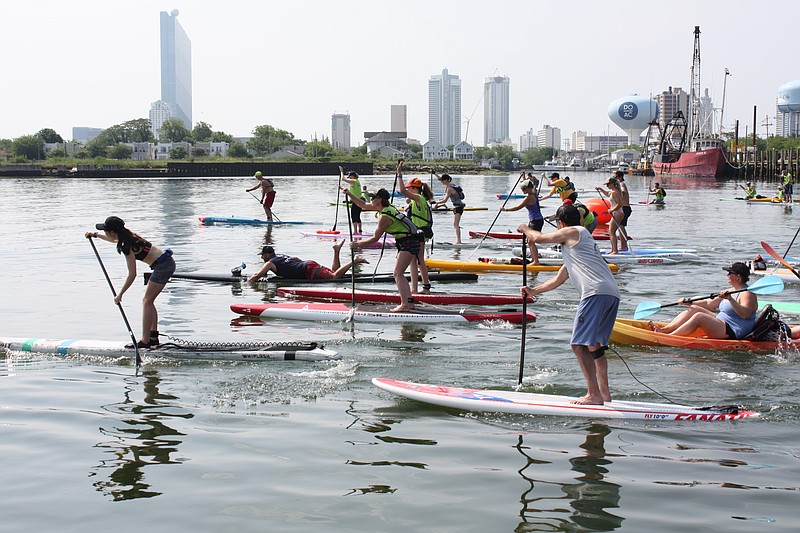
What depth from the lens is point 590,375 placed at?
8.60m

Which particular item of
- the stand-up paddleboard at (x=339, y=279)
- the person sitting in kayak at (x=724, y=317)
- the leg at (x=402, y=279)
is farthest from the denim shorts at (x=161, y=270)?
the person sitting in kayak at (x=724, y=317)

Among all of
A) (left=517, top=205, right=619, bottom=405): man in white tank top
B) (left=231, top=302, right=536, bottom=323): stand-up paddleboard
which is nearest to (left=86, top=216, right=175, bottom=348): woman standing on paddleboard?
(left=231, top=302, right=536, bottom=323): stand-up paddleboard

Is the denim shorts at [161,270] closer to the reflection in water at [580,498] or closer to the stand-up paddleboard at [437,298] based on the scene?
the stand-up paddleboard at [437,298]

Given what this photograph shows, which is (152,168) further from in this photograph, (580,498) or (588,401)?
(580,498)

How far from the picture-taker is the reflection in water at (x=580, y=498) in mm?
6371

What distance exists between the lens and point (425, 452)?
25.8 feet

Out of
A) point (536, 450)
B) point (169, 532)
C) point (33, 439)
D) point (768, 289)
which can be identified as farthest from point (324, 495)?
point (768, 289)

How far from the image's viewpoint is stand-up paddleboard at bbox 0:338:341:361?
10977 mm

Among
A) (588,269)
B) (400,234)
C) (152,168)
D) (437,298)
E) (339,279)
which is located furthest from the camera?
(152,168)

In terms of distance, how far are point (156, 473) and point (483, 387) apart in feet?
12.9

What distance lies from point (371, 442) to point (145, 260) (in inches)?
172

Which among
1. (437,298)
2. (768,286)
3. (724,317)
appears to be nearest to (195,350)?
(437,298)

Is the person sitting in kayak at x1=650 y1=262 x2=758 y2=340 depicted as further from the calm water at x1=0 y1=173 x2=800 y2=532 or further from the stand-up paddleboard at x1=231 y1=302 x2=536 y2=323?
the stand-up paddleboard at x1=231 y1=302 x2=536 y2=323

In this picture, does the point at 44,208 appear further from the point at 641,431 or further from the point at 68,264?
the point at 641,431
